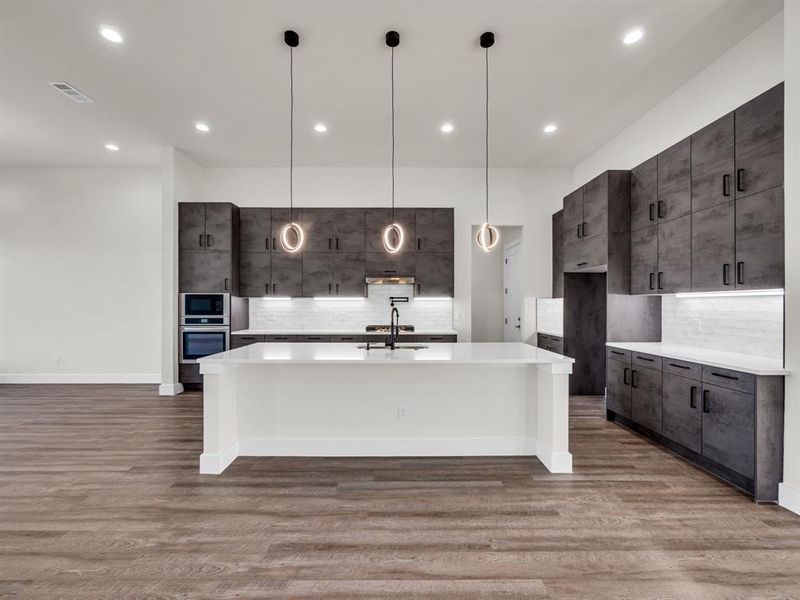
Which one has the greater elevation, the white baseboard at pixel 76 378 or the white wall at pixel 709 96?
the white wall at pixel 709 96

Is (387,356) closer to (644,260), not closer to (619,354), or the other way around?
(619,354)

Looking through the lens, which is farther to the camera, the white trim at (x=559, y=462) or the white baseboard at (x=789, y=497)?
the white trim at (x=559, y=462)

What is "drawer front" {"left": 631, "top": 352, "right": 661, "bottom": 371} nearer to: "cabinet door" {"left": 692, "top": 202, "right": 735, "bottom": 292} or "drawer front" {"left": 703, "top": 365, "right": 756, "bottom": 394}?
"drawer front" {"left": 703, "top": 365, "right": 756, "bottom": 394}

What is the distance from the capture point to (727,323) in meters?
3.77

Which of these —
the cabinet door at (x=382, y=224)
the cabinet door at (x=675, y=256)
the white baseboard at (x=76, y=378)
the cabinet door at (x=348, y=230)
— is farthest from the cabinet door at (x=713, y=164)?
the white baseboard at (x=76, y=378)

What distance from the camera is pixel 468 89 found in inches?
167

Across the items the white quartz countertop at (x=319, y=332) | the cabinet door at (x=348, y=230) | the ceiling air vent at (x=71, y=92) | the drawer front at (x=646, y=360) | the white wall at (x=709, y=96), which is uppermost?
the ceiling air vent at (x=71, y=92)

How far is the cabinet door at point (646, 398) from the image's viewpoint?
3828mm

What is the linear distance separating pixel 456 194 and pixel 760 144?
4211 millimetres

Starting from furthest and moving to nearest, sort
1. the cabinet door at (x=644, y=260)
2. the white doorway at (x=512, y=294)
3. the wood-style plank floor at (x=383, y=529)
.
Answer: the white doorway at (x=512, y=294), the cabinet door at (x=644, y=260), the wood-style plank floor at (x=383, y=529)

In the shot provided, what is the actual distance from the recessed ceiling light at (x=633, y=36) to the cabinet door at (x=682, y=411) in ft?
9.28

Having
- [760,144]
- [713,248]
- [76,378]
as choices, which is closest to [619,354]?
[713,248]

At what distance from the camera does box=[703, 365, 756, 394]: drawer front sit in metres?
2.77

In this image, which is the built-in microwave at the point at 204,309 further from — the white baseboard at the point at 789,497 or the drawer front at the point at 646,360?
the white baseboard at the point at 789,497
